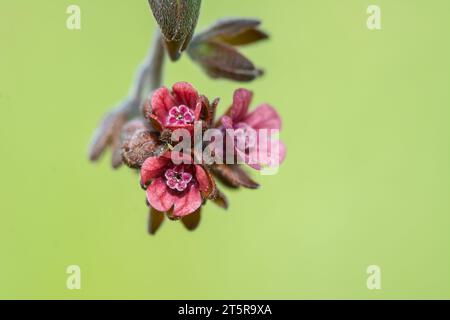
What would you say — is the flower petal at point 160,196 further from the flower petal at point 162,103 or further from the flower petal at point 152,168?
the flower petal at point 162,103

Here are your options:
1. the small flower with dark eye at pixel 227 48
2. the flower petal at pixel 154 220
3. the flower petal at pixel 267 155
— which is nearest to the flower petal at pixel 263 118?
the flower petal at pixel 267 155

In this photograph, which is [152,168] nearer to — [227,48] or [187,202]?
[187,202]

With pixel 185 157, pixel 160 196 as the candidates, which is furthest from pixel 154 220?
pixel 185 157

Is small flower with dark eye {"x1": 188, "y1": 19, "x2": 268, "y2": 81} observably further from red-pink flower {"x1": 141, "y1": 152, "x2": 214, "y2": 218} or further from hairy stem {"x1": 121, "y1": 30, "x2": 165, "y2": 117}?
red-pink flower {"x1": 141, "y1": 152, "x2": 214, "y2": 218}

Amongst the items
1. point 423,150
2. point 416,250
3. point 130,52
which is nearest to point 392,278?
point 416,250

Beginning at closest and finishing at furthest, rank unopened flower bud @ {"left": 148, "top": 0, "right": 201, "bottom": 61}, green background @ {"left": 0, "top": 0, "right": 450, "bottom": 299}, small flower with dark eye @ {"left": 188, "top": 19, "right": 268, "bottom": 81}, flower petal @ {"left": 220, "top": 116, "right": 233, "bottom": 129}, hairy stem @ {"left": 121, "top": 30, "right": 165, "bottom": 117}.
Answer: unopened flower bud @ {"left": 148, "top": 0, "right": 201, "bottom": 61} → flower petal @ {"left": 220, "top": 116, "right": 233, "bottom": 129} → small flower with dark eye @ {"left": 188, "top": 19, "right": 268, "bottom": 81} → hairy stem @ {"left": 121, "top": 30, "right": 165, "bottom": 117} → green background @ {"left": 0, "top": 0, "right": 450, "bottom": 299}

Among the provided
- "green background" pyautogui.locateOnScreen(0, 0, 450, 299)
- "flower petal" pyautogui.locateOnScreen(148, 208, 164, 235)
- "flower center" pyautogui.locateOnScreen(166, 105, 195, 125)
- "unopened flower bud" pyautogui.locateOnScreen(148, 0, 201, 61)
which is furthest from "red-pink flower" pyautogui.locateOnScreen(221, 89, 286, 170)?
"green background" pyautogui.locateOnScreen(0, 0, 450, 299)

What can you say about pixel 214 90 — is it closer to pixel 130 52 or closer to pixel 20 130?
pixel 130 52

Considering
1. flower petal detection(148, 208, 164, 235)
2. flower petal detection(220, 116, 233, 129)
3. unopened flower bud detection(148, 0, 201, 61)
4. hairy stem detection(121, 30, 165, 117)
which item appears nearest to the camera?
unopened flower bud detection(148, 0, 201, 61)
